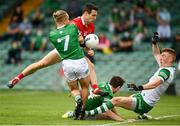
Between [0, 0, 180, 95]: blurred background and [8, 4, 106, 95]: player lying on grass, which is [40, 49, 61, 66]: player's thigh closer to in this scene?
[8, 4, 106, 95]: player lying on grass

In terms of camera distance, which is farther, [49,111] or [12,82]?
[49,111]

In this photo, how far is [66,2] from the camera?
1229 inches

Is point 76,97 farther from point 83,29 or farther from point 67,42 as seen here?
point 83,29

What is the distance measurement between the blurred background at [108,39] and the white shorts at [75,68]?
10778 millimetres

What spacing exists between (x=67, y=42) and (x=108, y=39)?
14.2m

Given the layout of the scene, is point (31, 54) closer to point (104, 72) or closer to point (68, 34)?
point (104, 72)

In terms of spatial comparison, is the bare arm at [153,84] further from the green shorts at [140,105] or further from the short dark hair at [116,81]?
the short dark hair at [116,81]

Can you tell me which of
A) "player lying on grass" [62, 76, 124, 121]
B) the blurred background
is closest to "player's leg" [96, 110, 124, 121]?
"player lying on grass" [62, 76, 124, 121]

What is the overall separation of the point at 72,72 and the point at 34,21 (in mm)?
16528

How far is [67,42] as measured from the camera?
13766 millimetres

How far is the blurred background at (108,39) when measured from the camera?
26109 millimetres

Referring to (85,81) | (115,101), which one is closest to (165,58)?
(115,101)

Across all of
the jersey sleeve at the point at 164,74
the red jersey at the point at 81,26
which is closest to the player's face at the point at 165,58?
the jersey sleeve at the point at 164,74

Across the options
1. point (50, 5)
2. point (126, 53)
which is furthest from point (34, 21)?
point (126, 53)
